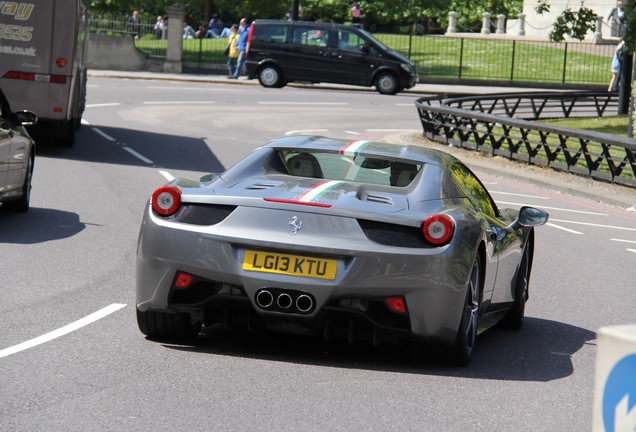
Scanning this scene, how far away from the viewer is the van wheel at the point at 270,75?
1607 inches

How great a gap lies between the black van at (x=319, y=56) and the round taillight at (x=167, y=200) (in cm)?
3346

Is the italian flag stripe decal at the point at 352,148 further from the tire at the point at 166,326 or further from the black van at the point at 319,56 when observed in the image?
the black van at the point at 319,56

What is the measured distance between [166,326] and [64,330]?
0.73 meters

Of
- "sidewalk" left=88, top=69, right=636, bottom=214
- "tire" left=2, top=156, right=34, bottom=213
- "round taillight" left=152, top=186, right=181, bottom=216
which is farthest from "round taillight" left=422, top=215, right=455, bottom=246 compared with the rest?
"sidewalk" left=88, top=69, right=636, bottom=214

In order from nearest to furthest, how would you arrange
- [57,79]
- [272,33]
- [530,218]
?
[530,218]
[57,79]
[272,33]

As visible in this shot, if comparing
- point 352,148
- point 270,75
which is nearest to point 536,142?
point 352,148

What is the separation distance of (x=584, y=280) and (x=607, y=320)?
197 cm

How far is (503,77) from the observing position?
5056 cm

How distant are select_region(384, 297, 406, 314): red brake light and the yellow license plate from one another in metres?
0.32

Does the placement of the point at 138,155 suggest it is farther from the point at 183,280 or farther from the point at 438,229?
the point at 438,229

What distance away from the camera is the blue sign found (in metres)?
3.20

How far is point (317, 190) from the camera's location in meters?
7.25

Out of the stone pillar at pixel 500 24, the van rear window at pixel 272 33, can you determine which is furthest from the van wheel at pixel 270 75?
the stone pillar at pixel 500 24

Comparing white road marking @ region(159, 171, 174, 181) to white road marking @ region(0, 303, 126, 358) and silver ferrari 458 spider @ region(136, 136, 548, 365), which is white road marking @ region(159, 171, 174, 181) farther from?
silver ferrari 458 spider @ region(136, 136, 548, 365)
